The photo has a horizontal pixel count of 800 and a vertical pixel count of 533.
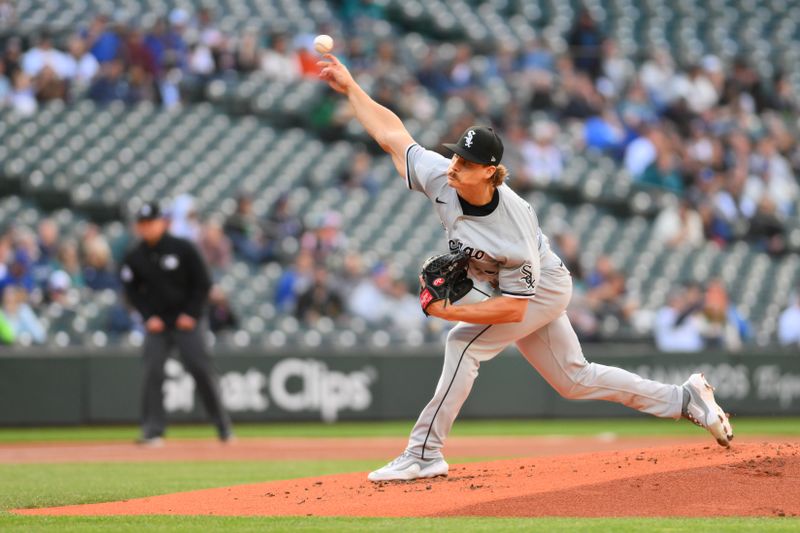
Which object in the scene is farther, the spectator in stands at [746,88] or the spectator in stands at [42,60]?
the spectator in stands at [746,88]

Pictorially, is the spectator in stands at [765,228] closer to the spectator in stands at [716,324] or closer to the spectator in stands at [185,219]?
the spectator in stands at [716,324]

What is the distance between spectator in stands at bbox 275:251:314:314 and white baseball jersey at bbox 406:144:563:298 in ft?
Answer: 28.5

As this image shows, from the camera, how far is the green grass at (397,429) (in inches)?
507

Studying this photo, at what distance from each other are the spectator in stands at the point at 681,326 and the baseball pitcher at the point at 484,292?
348 inches

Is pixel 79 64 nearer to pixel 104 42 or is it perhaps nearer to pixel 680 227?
pixel 104 42

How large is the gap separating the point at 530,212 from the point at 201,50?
40.5 ft

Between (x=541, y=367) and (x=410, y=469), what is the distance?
2.94 ft

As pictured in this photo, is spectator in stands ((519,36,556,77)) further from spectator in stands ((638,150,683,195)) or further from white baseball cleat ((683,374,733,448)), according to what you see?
white baseball cleat ((683,374,733,448))

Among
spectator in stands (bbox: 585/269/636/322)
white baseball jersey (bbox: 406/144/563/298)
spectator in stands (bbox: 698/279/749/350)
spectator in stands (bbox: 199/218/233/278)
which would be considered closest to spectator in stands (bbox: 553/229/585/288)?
spectator in stands (bbox: 585/269/636/322)

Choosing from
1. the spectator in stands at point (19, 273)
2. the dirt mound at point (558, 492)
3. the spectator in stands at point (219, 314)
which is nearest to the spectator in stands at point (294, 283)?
the spectator in stands at point (219, 314)

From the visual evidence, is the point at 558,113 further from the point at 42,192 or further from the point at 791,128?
the point at 42,192

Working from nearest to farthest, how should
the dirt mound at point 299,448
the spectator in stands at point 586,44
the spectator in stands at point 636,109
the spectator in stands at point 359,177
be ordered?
the dirt mound at point 299,448, the spectator in stands at point 359,177, the spectator in stands at point 636,109, the spectator in stands at point 586,44

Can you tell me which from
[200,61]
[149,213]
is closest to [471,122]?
[200,61]

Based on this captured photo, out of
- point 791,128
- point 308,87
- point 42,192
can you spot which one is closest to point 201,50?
point 308,87
